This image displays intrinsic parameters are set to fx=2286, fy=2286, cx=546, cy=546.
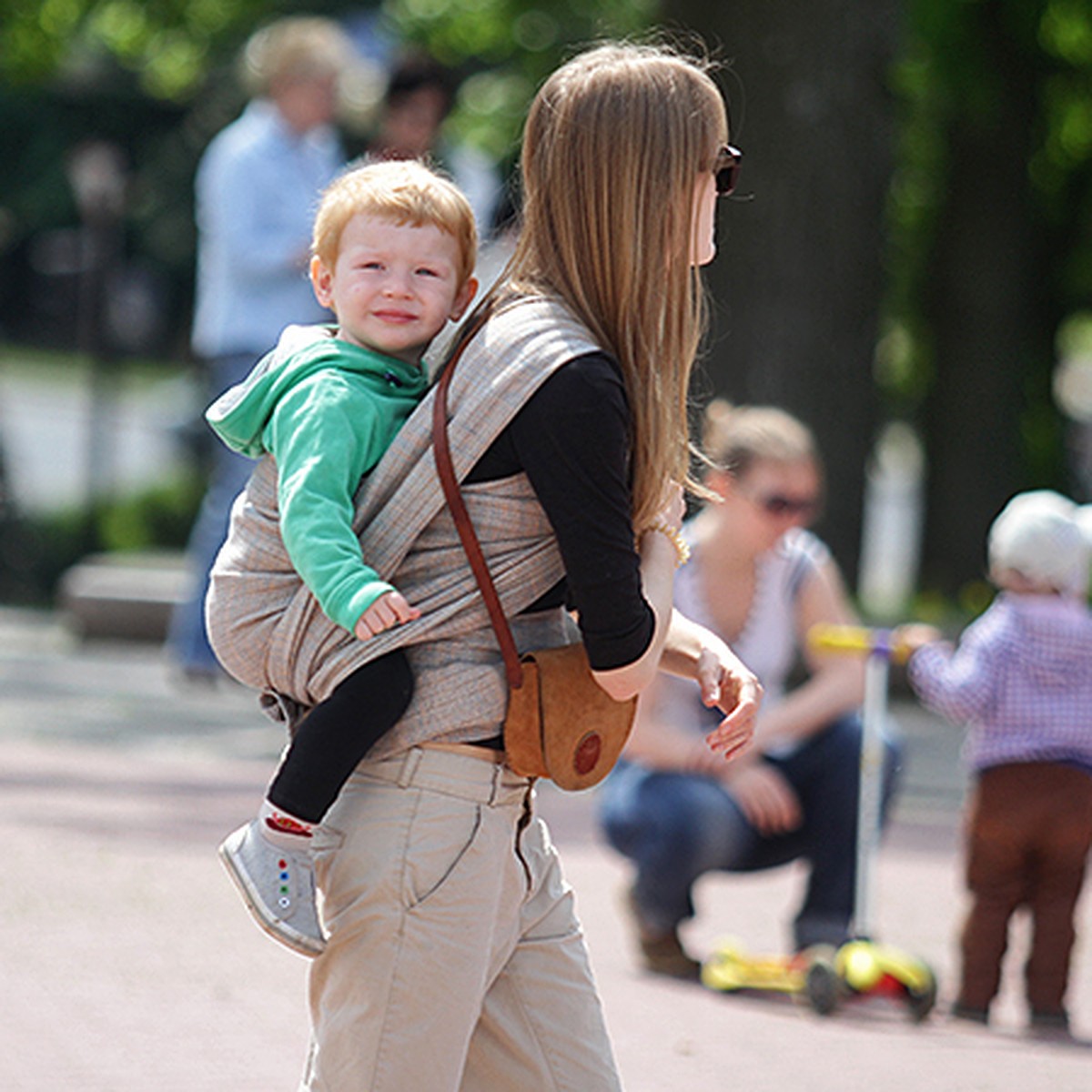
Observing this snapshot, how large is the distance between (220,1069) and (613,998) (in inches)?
46.6

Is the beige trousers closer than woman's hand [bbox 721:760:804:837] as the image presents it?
Yes

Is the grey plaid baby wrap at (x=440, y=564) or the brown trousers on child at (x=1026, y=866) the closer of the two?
the grey plaid baby wrap at (x=440, y=564)

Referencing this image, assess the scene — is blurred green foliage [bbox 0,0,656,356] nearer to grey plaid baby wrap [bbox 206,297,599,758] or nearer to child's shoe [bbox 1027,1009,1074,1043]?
grey plaid baby wrap [bbox 206,297,599,758]

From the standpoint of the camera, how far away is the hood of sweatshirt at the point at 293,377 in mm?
3020

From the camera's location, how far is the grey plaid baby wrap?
294 cm

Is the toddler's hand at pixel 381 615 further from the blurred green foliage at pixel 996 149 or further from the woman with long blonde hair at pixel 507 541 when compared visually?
the blurred green foliage at pixel 996 149

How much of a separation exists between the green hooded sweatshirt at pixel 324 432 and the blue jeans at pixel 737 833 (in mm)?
2671

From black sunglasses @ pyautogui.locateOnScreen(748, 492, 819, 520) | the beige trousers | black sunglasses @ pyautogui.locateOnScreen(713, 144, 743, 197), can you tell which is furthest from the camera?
black sunglasses @ pyautogui.locateOnScreen(748, 492, 819, 520)

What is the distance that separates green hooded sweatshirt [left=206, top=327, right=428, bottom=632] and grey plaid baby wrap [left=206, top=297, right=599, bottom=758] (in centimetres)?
6

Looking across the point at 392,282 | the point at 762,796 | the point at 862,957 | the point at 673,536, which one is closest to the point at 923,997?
the point at 862,957

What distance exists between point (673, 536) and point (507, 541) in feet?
0.94

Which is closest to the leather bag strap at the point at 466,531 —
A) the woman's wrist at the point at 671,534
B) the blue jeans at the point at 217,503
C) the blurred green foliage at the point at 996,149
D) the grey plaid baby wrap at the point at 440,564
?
the grey plaid baby wrap at the point at 440,564

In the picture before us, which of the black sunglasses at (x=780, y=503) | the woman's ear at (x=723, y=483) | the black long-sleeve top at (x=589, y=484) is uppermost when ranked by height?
the black long-sleeve top at (x=589, y=484)

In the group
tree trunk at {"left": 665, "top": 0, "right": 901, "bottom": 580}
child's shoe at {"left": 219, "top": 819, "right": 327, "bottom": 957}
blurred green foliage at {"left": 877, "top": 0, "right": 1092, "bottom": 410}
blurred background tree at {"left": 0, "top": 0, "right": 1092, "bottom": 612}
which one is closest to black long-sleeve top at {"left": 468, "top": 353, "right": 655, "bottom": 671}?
child's shoe at {"left": 219, "top": 819, "right": 327, "bottom": 957}
